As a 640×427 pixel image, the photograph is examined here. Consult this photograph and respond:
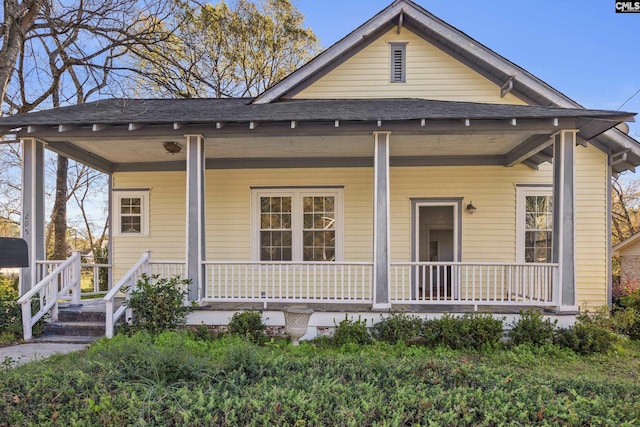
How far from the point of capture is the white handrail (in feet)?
19.9

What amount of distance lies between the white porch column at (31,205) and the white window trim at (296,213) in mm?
3879

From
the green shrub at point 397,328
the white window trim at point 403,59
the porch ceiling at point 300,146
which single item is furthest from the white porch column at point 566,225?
the white window trim at point 403,59

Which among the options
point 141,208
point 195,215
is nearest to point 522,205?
point 195,215

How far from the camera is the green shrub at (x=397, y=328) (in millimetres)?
6004

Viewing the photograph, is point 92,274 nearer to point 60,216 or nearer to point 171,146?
point 60,216

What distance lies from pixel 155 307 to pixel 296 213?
12.1 feet

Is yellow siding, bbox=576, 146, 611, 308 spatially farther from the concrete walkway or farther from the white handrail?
the concrete walkway

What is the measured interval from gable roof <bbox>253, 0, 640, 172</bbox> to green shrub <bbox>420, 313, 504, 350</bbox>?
15.4 ft

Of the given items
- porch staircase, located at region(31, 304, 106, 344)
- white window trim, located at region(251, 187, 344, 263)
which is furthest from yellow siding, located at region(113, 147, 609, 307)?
porch staircase, located at region(31, 304, 106, 344)

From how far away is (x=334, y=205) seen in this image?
8.88m

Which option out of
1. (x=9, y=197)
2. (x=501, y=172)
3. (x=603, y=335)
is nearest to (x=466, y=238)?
(x=501, y=172)

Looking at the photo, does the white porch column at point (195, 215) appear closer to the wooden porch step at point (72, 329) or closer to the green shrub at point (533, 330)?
the wooden porch step at point (72, 329)

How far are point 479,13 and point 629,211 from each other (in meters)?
15.4

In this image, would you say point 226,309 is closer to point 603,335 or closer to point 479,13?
point 603,335
